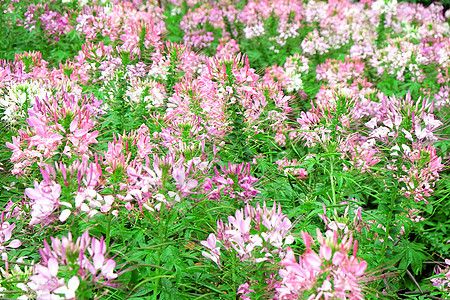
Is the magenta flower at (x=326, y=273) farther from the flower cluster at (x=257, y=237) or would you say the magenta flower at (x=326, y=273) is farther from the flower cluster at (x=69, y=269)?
the flower cluster at (x=69, y=269)

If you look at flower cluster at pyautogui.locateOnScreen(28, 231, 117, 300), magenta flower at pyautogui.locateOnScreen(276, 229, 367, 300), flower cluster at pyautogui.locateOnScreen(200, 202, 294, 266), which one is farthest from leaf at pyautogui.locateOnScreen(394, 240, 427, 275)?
flower cluster at pyautogui.locateOnScreen(28, 231, 117, 300)

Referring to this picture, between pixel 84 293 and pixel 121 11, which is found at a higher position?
pixel 121 11

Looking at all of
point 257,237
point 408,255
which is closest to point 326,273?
point 257,237

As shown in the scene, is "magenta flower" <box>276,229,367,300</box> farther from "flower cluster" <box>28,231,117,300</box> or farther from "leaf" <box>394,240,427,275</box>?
"leaf" <box>394,240,427,275</box>

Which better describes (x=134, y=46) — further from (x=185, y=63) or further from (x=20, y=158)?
(x=20, y=158)

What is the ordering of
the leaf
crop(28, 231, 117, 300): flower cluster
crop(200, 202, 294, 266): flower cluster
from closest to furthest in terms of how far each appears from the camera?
crop(28, 231, 117, 300): flower cluster → crop(200, 202, 294, 266): flower cluster → the leaf

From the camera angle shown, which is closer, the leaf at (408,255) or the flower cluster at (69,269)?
the flower cluster at (69,269)

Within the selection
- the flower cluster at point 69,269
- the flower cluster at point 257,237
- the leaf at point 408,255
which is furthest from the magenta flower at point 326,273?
the leaf at point 408,255

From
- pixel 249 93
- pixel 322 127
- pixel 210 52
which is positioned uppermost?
pixel 249 93

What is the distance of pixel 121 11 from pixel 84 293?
3.21 m

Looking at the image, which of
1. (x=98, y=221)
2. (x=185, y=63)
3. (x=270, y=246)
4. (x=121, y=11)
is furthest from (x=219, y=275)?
(x=121, y=11)

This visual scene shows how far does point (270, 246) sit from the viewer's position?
1514 mm

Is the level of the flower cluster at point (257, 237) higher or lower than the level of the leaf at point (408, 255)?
higher

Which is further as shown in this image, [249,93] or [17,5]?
[17,5]
